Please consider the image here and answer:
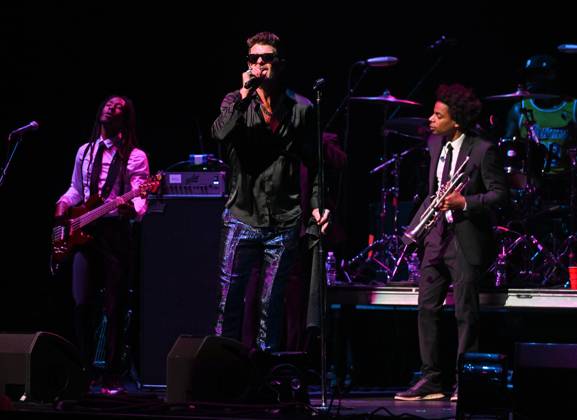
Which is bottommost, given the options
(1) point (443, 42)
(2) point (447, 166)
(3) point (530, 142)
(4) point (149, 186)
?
(4) point (149, 186)

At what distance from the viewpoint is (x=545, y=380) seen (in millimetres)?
4121

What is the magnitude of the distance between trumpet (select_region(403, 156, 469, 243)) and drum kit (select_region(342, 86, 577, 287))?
196 centimetres

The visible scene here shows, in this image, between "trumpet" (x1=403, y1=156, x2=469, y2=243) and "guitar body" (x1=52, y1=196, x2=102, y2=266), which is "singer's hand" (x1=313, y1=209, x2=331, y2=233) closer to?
"trumpet" (x1=403, y1=156, x2=469, y2=243)

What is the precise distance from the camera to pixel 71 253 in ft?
21.6

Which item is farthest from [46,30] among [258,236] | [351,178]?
[258,236]

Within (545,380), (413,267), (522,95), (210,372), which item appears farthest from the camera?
(522,95)

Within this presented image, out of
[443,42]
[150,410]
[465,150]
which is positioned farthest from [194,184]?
[150,410]

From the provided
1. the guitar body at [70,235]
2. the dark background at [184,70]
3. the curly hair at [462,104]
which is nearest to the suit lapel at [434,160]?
the curly hair at [462,104]

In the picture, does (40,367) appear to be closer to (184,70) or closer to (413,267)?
(413,267)

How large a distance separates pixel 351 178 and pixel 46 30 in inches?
129

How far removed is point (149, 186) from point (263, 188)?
4.89 ft

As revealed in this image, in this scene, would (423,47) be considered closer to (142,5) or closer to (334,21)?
(334,21)

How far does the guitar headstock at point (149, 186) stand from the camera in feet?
21.6

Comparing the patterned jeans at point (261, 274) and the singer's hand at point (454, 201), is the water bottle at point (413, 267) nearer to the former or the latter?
the singer's hand at point (454, 201)
